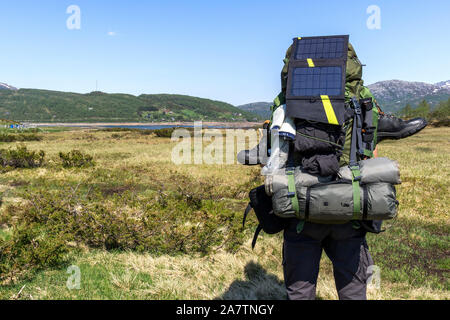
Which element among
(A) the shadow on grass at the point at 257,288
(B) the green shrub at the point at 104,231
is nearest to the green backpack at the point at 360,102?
(A) the shadow on grass at the point at 257,288

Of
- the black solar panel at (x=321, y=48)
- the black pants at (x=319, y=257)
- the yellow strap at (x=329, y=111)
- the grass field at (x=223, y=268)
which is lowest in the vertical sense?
the grass field at (x=223, y=268)

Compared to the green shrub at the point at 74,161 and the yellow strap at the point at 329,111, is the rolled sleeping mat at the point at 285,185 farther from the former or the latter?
the green shrub at the point at 74,161

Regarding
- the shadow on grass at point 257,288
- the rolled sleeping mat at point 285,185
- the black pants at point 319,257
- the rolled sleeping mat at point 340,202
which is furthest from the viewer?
the shadow on grass at point 257,288

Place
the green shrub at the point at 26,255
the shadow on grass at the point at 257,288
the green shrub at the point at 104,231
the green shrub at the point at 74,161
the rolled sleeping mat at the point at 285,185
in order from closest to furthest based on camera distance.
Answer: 1. the rolled sleeping mat at the point at 285,185
2. the shadow on grass at the point at 257,288
3. the green shrub at the point at 26,255
4. the green shrub at the point at 104,231
5. the green shrub at the point at 74,161

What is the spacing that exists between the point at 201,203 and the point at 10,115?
233m

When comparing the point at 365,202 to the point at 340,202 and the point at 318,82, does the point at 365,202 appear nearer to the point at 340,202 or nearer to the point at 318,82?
the point at 340,202

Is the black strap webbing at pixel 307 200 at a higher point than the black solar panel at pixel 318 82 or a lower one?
lower

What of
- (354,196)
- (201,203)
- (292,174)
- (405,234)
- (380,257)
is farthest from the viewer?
(201,203)

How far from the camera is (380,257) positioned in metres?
5.27

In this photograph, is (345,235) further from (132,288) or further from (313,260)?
(132,288)

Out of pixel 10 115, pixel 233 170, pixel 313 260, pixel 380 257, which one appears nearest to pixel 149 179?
pixel 233 170

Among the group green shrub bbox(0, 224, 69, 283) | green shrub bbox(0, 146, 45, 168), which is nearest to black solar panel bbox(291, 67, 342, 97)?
green shrub bbox(0, 224, 69, 283)

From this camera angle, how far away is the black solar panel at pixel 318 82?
234 centimetres

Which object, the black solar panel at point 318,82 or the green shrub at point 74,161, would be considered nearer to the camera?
the black solar panel at point 318,82
